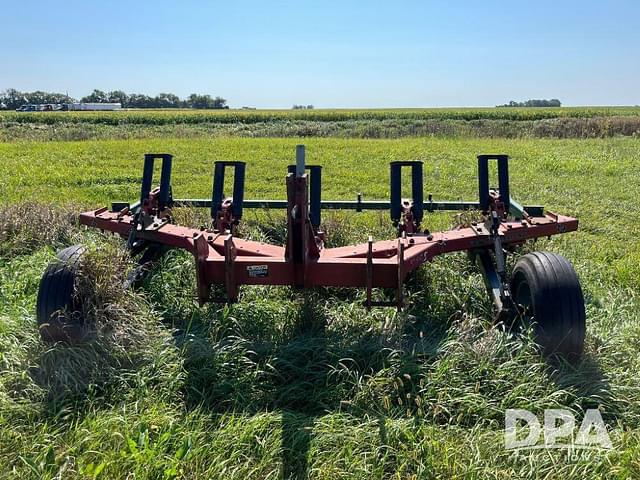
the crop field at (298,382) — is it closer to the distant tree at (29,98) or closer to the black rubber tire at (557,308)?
the black rubber tire at (557,308)

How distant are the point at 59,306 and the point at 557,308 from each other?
3.27 meters

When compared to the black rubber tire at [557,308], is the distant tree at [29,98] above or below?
above

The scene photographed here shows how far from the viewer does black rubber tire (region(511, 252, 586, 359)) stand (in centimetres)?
340

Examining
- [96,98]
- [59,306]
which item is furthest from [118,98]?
[59,306]

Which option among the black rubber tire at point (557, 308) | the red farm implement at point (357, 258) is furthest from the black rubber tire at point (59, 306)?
the black rubber tire at point (557, 308)

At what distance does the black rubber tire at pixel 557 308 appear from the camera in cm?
340

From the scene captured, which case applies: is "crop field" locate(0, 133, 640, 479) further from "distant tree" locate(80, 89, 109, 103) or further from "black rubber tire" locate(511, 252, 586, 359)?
"distant tree" locate(80, 89, 109, 103)

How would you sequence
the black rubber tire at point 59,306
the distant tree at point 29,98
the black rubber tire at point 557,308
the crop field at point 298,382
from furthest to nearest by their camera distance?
the distant tree at point 29,98 < the black rubber tire at point 59,306 < the black rubber tire at point 557,308 < the crop field at point 298,382

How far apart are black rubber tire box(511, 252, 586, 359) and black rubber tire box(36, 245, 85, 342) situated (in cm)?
305

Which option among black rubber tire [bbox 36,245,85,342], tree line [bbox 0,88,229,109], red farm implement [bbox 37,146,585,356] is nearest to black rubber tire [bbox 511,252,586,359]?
red farm implement [bbox 37,146,585,356]

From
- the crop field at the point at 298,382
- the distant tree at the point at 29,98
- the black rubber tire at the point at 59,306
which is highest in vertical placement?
the distant tree at the point at 29,98

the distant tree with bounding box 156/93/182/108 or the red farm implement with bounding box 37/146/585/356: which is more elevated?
the distant tree with bounding box 156/93/182/108

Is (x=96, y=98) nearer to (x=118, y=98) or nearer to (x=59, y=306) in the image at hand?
(x=118, y=98)

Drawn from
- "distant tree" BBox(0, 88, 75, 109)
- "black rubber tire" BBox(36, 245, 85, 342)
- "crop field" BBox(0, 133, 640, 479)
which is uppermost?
"distant tree" BBox(0, 88, 75, 109)
